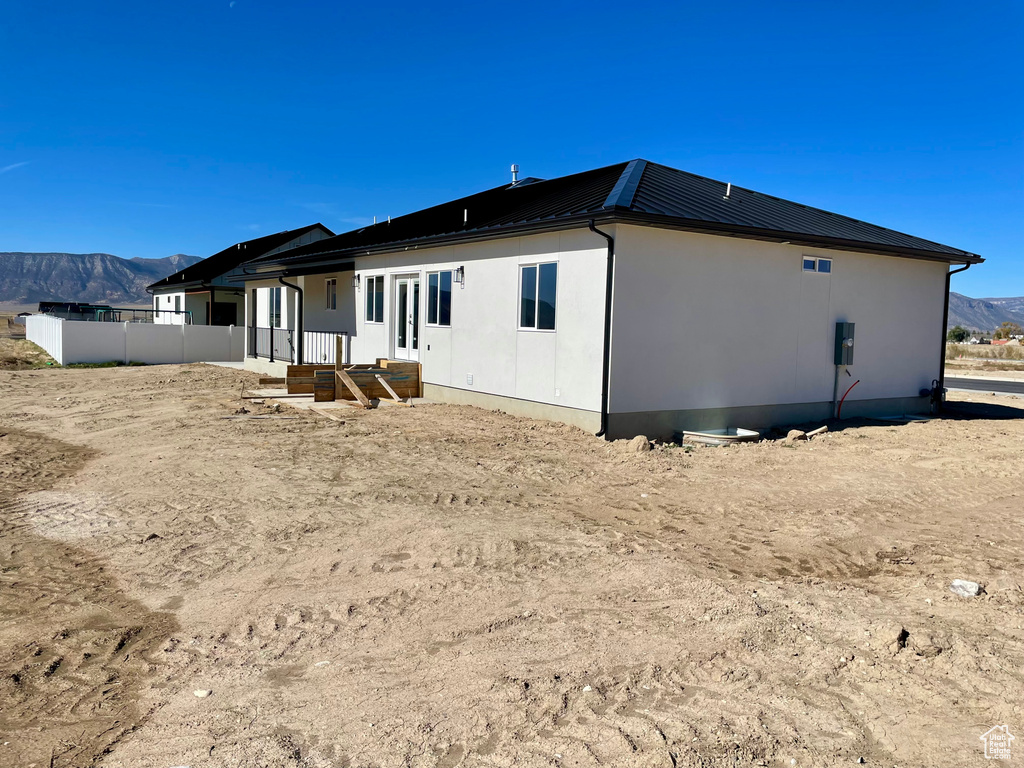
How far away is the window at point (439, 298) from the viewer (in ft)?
46.5

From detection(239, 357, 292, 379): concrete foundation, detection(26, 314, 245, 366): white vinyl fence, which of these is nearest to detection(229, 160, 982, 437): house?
detection(239, 357, 292, 379): concrete foundation

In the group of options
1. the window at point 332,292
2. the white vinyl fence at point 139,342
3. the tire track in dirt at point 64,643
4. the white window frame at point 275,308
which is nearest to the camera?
the tire track in dirt at point 64,643

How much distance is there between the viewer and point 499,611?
4.68 meters

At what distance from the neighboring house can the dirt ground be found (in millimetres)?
25571

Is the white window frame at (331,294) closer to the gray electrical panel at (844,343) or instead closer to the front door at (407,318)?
the front door at (407,318)

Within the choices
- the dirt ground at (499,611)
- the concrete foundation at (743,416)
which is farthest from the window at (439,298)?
the dirt ground at (499,611)

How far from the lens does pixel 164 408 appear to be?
1348 centimetres

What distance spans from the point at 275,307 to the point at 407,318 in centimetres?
923

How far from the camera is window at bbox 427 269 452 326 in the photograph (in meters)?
14.2

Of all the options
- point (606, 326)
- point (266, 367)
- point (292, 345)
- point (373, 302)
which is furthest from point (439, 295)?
point (266, 367)

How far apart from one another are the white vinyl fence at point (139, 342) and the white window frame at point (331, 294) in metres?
9.78

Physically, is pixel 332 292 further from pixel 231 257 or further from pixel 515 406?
pixel 231 257

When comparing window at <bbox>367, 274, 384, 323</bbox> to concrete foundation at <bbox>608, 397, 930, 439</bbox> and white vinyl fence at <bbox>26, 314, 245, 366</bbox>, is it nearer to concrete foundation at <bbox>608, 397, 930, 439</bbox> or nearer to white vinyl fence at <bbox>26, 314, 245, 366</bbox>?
concrete foundation at <bbox>608, 397, 930, 439</bbox>

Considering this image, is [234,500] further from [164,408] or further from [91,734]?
[164,408]
